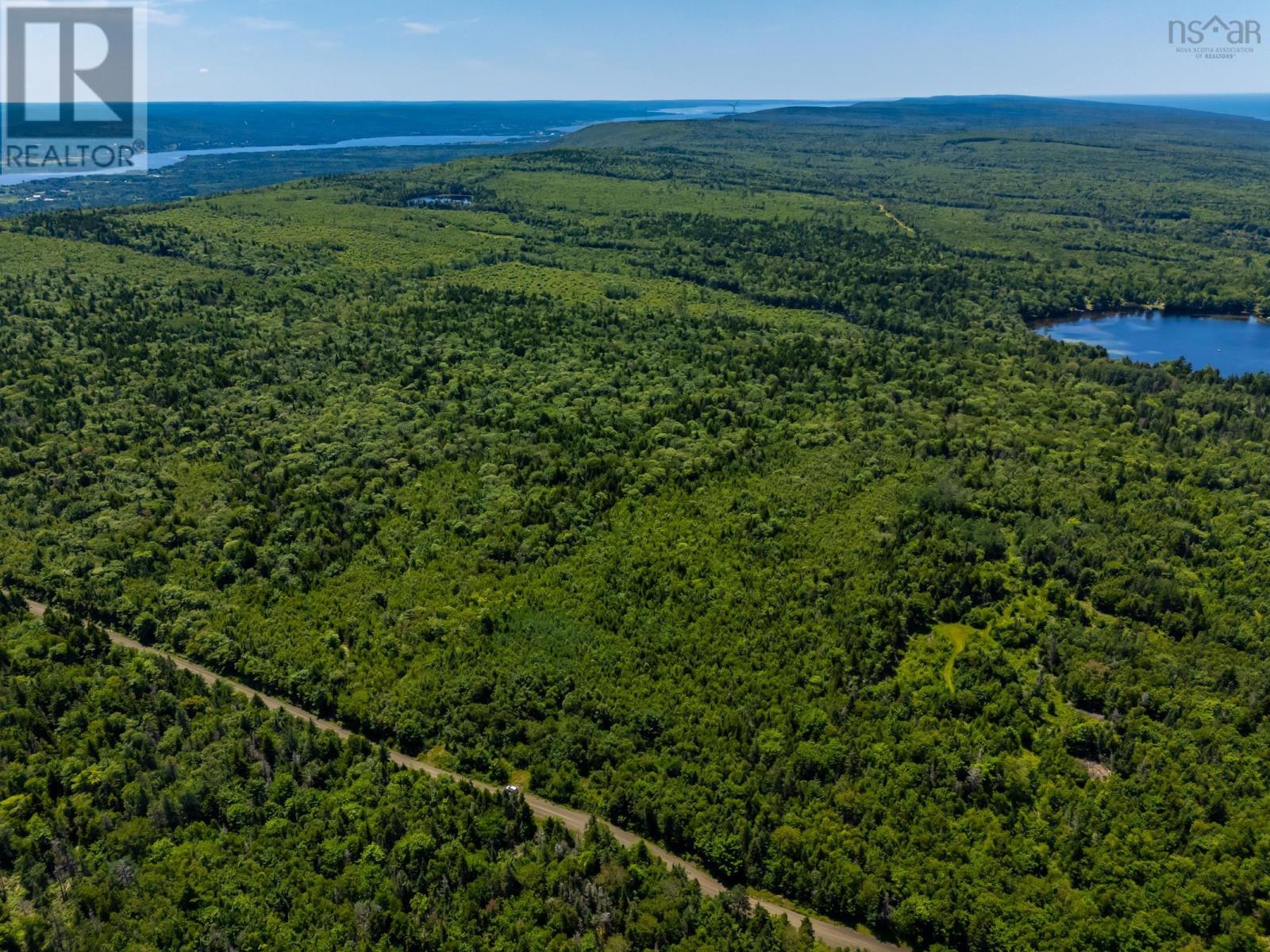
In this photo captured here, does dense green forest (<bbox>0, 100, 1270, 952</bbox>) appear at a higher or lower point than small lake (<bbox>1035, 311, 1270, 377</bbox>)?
lower

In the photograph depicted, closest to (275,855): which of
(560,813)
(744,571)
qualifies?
(560,813)

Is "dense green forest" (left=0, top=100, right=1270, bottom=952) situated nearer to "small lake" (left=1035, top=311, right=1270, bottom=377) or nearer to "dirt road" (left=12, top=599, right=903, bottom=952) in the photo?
"dirt road" (left=12, top=599, right=903, bottom=952)

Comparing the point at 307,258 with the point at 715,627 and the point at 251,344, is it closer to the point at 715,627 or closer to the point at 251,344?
the point at 251,344

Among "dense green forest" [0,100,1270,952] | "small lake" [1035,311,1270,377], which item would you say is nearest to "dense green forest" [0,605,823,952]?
"dense green forest" [0,100,1270,952]

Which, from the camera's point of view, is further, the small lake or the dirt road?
the small lake

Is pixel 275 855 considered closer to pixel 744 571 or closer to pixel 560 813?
pixel 560 813

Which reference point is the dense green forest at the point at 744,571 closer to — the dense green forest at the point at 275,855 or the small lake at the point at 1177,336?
the dense green forest at the point at 275,855
